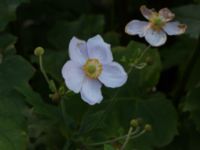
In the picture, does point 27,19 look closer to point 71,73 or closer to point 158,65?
point 158,65

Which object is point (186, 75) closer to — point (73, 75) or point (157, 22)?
point (157, 22)

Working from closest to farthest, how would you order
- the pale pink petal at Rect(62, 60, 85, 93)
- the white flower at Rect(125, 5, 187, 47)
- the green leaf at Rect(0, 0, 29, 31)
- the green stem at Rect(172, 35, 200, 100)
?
1. the pale pink petal at Rect(62, 60, 85, 93)
2. the white flower at Rect(125, 5, 187, 47)
3. the green leaf at Rect(0, 0, 29, 31)
4. the green stem at Rect(172, 35, 200, 100)

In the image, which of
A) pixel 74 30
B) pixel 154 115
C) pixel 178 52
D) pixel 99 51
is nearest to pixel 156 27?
pixel 99 51

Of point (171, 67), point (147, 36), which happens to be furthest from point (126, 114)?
point (171, 67)

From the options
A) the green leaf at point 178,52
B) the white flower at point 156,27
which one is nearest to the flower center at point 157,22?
the white flower at point 156,27

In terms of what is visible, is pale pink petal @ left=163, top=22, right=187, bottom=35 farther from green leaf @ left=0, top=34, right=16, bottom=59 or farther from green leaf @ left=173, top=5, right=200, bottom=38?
green leaf @ left=0, top=34, right=16, bottom=59

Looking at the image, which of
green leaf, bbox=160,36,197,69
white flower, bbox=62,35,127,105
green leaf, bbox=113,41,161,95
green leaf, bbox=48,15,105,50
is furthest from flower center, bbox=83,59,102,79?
green leaf, bbox=160,36,197,69
